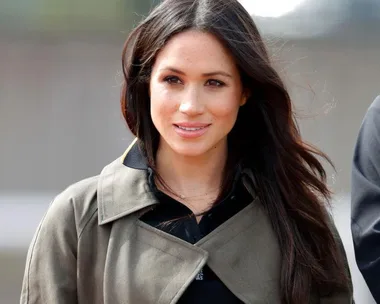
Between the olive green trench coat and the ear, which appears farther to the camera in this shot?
the ear

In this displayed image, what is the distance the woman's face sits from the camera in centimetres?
218

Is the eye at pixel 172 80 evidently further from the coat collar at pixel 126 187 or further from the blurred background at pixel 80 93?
the blurred background at pixel 80 93

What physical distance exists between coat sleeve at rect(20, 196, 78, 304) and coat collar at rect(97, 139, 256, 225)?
0.09 meters

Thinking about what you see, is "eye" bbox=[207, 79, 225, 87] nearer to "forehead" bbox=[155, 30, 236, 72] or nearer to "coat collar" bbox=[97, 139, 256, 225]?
"forehead" bbox=[155, 30, 236, 72]

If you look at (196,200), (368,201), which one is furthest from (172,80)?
(368,201)

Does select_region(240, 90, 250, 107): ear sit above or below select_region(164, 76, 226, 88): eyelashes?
below

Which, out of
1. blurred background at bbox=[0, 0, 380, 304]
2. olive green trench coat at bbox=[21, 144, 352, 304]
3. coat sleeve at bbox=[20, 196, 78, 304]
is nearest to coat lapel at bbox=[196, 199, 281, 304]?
olive green trench coat at bbox=[21, 144, 352, 304]

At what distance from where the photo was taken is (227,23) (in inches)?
88.6

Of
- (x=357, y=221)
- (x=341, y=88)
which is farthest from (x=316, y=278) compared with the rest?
(x=341, y=88)

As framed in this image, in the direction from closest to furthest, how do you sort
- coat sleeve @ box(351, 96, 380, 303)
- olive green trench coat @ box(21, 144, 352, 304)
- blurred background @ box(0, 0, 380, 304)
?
olive green trench coat @ box(21, 144, 352, 304), coat sleeve @ box(351, 96, 380, 303), blurred background @ box(0, 0, 380, 304)

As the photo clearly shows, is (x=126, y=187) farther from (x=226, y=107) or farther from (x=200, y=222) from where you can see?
(x=226, y=107)

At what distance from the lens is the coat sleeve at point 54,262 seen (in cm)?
215

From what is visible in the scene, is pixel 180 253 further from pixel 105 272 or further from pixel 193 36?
pixel 193 36

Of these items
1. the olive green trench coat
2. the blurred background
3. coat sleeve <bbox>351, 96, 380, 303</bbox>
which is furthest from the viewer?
the blurred background
